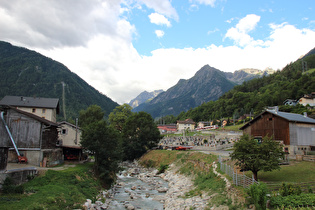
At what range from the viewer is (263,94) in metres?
137

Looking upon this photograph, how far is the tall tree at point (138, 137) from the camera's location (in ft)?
213

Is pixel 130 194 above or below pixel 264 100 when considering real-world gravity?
below

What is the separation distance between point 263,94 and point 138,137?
104020 millimetres

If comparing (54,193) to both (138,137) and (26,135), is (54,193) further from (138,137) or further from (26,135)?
(138,137)

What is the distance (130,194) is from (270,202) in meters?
19.7

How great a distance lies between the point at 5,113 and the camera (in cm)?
2692

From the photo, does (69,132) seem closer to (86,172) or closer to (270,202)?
(86,172)

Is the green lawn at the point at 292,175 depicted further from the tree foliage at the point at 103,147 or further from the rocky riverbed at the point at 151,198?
the tree foliage at the point at 103,147

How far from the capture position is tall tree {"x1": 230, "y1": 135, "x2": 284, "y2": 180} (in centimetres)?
1958

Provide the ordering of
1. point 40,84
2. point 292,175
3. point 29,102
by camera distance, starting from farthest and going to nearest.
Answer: point 40,84 < point 29,102 < point 292,175

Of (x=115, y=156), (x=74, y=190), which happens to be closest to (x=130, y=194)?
(x=115, y=156)

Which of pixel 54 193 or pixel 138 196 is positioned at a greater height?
pixel 54 193

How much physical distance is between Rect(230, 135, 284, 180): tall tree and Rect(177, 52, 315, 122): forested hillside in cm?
9231

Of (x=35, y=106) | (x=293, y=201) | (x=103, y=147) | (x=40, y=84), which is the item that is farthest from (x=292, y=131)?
(x=40, y=84)
